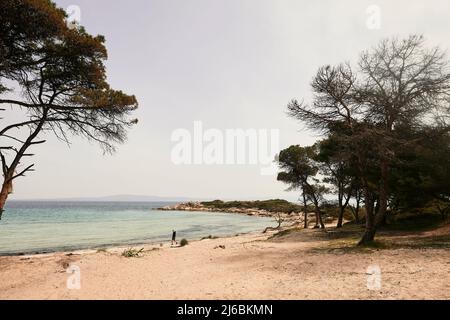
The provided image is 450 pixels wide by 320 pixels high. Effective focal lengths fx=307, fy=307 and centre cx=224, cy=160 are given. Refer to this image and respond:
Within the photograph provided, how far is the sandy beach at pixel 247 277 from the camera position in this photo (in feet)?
→ 26.6

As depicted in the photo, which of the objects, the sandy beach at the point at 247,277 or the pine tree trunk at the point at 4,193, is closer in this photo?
the sandy beach at the point at 247,277

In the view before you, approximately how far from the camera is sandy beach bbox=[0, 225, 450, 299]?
8.11 metres

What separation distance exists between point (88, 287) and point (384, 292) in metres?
8.53

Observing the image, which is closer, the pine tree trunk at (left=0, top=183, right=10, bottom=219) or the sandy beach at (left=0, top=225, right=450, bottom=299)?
the sandy beach at (left=0, top=225, right=450, bottom=299)

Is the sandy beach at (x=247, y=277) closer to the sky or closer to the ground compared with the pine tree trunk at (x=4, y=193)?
closer to the ground

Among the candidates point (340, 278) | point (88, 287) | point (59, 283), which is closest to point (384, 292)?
point (340, 278)

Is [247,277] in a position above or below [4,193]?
below

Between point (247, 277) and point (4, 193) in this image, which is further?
point (4, 193)

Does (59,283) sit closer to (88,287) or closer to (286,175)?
(88,287)

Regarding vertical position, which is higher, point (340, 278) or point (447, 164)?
point (447, 164)

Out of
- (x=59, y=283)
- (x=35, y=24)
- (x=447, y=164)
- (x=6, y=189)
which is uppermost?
(x=35, y=24)

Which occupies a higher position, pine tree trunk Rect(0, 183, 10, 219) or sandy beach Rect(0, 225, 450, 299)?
pine tree trunk Rect(0, 183, 10, 219)

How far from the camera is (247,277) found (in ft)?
34.1
